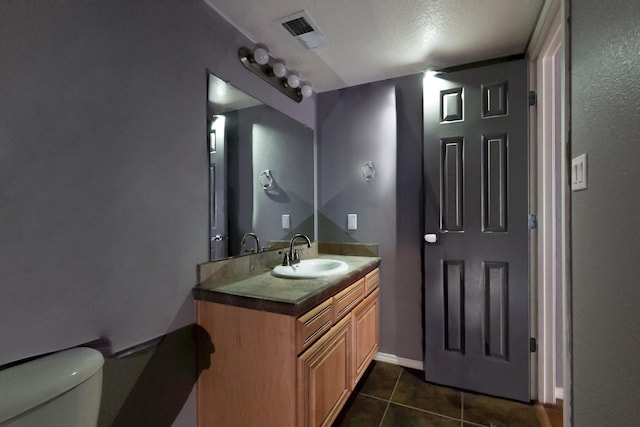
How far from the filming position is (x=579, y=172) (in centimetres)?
97

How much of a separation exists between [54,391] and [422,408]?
1842 millimetres

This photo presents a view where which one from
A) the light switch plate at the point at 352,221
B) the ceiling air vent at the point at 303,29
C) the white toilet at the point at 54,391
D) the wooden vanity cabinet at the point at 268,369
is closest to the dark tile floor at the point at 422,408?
the wooden vanity cabinet at the point at 268,369

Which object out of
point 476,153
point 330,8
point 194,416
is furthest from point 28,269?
point 476,153

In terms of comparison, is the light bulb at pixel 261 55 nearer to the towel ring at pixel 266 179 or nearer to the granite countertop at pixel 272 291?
the towel ring at pixel 266 179

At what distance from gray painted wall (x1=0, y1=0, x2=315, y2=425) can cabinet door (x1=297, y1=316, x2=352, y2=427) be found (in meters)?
0.57

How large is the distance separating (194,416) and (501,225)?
2.08m

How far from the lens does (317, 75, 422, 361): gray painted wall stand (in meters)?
2.21

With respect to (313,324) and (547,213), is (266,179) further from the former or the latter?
(547,213)

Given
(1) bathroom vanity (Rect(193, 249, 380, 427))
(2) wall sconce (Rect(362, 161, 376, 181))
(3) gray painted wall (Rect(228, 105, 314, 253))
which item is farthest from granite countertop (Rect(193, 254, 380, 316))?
(2) wall sconce (Rect(362, 161, 376, 181))

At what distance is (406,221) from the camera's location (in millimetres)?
2221

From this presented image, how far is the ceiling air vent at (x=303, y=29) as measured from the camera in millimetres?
1550

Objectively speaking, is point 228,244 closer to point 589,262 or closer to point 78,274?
point 78,274

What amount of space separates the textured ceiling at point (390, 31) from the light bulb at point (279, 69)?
0.10 m

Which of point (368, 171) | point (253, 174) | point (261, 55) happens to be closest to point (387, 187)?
point (368, 171)
